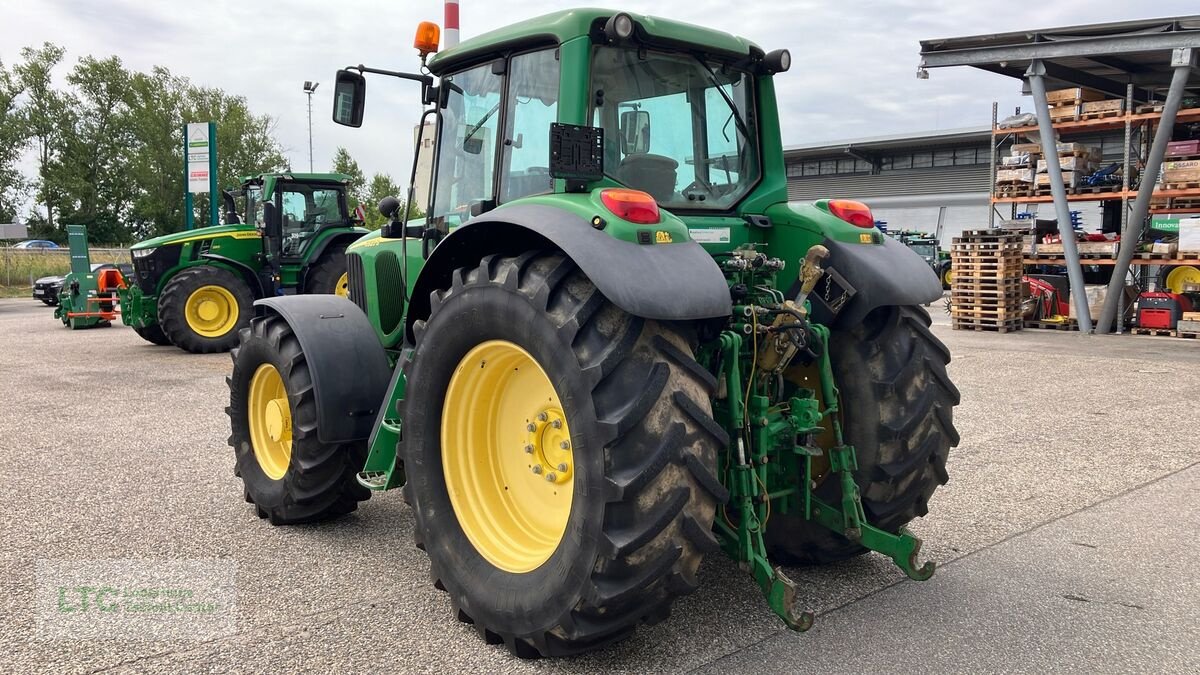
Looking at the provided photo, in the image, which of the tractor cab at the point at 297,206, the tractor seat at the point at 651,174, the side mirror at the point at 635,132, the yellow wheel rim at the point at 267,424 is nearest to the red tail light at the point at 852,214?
the tractor seat at the point at 651,174

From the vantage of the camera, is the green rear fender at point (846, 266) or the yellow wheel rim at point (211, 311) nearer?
the green rear fender at point (846, 266)

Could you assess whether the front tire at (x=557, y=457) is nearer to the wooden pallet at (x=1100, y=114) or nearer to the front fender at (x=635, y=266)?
the front fender at (x=635, y=266)

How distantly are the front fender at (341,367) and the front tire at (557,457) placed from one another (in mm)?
845

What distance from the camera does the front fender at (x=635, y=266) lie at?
2.79 m

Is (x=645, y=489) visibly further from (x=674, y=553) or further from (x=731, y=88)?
(x=731, y=88)

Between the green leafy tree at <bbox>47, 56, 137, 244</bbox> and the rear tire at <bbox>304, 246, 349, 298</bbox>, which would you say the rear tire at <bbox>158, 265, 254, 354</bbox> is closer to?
the rear tire at <bbox>304, 246, 349, 298</bbox>

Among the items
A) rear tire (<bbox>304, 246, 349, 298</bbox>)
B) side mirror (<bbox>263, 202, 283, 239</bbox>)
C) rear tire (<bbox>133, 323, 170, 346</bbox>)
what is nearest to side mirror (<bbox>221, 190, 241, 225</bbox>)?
Result: side mirror (<bbox>263, 202, 283, 239</bbox>)

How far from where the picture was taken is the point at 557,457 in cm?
322

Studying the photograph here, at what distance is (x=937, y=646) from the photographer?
3.20 m

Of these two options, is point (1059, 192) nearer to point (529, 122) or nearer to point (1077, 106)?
point (1077, 106)

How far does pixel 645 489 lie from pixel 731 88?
6.83 feet

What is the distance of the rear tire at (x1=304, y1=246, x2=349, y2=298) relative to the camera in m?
13.3

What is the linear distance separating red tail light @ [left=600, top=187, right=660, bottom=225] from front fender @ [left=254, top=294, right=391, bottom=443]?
1721mm

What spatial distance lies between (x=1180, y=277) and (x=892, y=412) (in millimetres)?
14834
